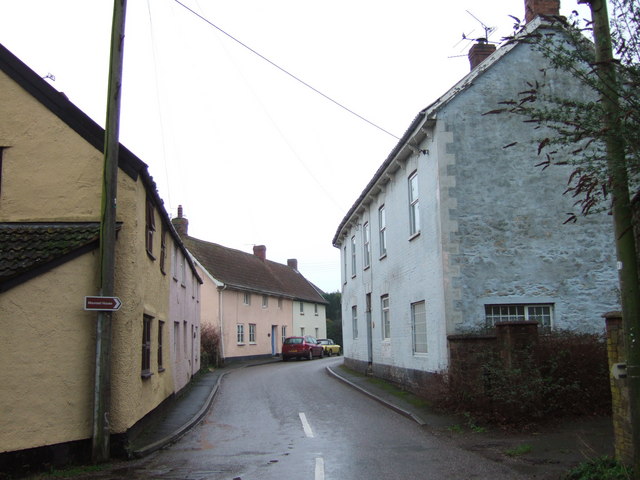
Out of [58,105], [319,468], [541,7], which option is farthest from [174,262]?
[541,7]

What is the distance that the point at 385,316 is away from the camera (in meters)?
20.8

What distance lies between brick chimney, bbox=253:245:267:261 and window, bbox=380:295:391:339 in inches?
1188

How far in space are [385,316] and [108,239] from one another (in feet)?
42.9

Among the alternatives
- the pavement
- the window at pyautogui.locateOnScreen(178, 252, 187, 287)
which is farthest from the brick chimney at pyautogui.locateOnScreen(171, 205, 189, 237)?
the pavement

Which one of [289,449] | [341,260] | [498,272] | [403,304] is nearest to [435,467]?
[289,449]

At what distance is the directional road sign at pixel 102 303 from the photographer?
8977 mm

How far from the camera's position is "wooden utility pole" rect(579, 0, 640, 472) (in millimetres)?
5582

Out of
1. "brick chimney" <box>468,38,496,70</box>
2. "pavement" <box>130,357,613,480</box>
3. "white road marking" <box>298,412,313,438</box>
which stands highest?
"brick chimney" <box>468,38,496,70</box>

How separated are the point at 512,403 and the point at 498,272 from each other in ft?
13.0

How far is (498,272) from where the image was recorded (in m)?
14.2

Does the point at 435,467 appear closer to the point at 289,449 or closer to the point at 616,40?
the point at 289,449

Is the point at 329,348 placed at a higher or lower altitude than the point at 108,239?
lower

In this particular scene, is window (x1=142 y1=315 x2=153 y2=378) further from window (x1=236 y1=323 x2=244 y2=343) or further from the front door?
the front door

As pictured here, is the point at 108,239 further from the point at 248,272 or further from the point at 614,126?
the point at 248,272
